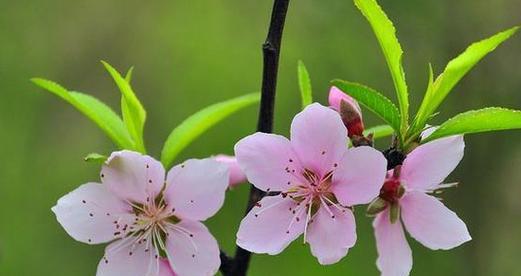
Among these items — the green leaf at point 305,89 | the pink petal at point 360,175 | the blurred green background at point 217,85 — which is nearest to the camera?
the pink petal at point 360,175

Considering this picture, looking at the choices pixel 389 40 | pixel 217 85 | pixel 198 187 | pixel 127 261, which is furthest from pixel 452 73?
pixel 217 85

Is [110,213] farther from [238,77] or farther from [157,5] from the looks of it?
[157,5]

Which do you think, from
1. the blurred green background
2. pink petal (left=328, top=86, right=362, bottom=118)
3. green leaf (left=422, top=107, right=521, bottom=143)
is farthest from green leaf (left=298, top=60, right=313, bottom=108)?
the blurred green background

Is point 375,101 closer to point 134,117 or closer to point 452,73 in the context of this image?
point 452,73

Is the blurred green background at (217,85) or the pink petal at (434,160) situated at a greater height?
the pink petal at (434,160)

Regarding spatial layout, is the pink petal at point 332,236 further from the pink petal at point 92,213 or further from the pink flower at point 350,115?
the pink petal at point 92,213

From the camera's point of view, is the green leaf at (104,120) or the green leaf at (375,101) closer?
the green leaf at (375,101)

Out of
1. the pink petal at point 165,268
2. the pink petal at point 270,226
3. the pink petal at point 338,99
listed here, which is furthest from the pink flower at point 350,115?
the pink petal at point 165,268
